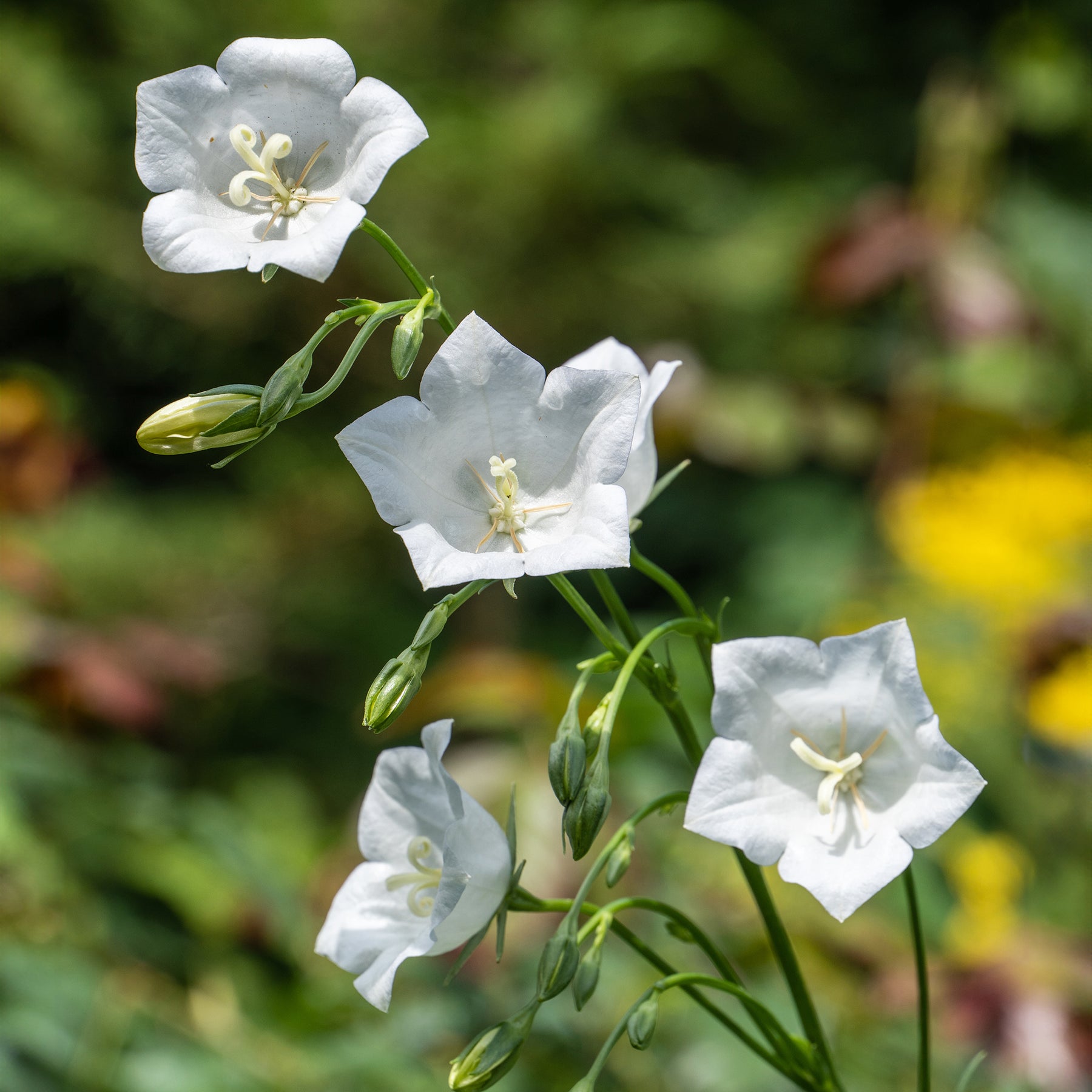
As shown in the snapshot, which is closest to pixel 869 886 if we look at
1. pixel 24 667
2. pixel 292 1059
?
pixel 292 1059

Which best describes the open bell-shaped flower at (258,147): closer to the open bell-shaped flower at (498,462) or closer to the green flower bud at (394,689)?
the open bell-shaped flower at (498,462)

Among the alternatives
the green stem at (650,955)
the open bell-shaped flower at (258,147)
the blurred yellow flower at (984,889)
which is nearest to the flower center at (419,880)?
the green stem at (650,955)

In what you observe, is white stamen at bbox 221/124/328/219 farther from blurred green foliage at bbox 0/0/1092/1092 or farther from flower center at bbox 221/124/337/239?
blurred green foliage at bbox 0/0/1092/1092

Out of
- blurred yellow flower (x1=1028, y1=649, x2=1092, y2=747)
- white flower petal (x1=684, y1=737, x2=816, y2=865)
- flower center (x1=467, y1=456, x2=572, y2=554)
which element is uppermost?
flower center (x1=467, y1=456, x2=572, y2=554)

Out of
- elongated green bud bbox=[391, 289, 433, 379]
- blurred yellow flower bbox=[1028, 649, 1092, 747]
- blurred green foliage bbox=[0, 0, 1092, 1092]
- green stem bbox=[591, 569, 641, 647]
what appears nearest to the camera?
elongated green bud bbox=[391, 289, 433, 379]

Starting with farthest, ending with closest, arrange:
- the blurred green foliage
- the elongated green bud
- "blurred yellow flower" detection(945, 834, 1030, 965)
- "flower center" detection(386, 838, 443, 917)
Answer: "blurred yellow flower" detection(945, 834, 1030, 965) < the blurred green foliage < "flower center" detection(386, 838, 443, 917) < the elongated green bud

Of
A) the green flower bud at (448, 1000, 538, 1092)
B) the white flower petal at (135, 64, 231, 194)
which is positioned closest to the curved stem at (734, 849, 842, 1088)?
the green flower bud at (448, 1000, 538, 1092)

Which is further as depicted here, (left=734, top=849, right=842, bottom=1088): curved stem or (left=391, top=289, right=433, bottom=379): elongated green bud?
(left=734, top=849, right=842, bottom=1088): curved stem
